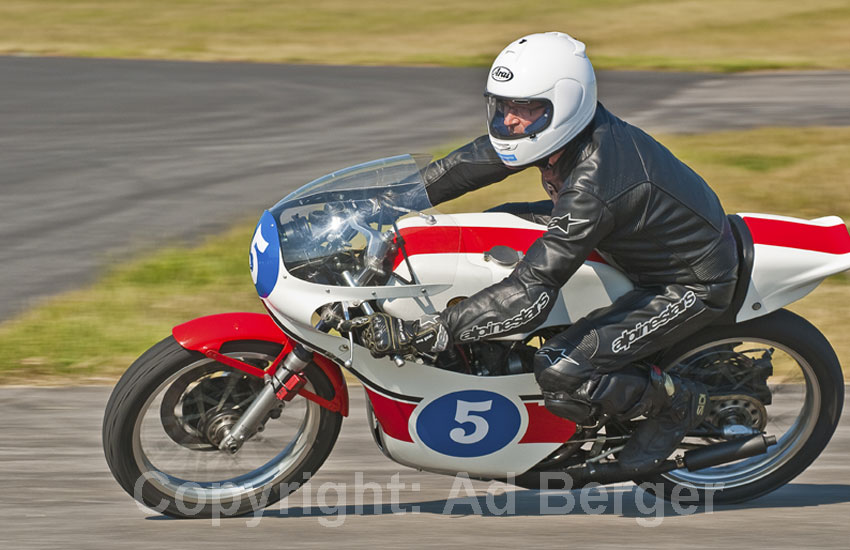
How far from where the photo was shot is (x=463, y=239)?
14.3ft

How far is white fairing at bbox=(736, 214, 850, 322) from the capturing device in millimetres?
4500

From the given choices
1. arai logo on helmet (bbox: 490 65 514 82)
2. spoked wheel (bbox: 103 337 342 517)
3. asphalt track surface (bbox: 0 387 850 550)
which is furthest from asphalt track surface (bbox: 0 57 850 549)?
arai logo on helmet (bbox: 490 65 514 82)

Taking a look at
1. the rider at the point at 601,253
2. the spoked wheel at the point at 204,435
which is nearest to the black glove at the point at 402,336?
the rider at the point at 601,253

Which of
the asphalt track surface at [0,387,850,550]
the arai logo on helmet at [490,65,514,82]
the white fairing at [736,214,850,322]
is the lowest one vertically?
the asphalt track surface at [0,387,850,550]

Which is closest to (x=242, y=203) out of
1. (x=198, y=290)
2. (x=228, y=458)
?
(x=198, y=290)

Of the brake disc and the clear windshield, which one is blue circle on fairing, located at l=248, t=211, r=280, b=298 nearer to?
the clear windshield

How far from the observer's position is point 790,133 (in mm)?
13422

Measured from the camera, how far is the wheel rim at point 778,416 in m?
4.70

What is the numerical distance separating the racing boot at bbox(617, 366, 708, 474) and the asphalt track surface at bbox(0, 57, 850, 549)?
11.5 inches

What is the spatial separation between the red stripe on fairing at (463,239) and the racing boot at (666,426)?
633mm

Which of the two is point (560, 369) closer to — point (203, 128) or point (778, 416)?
point (778, 416)

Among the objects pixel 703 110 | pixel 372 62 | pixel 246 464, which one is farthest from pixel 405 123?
pixel 246 464

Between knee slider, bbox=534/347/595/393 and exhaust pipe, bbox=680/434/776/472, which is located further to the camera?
exhaust pipe, bbox=680/434/776/472

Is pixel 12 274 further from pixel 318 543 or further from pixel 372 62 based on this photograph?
pixel 372 62
